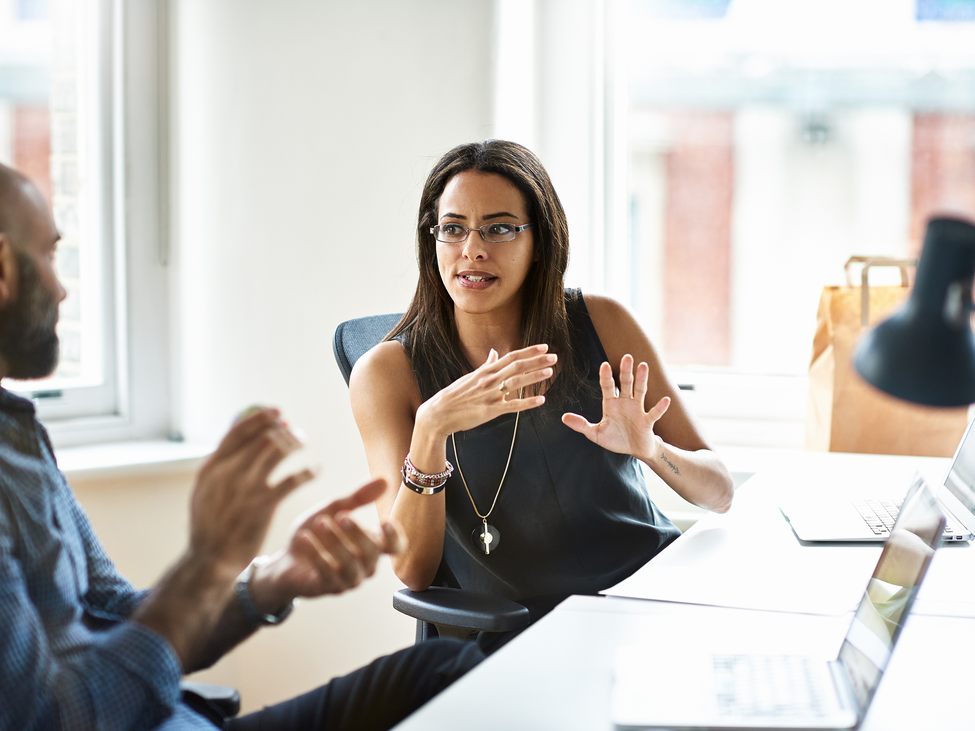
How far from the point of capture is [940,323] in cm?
57

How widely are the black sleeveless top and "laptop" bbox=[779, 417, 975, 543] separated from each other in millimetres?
233

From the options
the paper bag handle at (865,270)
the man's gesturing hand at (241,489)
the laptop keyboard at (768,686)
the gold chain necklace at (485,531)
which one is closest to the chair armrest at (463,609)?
the gold chain necklace at (485,531)

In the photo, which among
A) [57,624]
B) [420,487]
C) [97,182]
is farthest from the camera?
[420,487]

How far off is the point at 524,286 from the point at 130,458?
0.96 metres

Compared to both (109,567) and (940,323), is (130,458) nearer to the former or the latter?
(109,567)

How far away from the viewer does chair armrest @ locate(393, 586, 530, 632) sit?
3.46 ft

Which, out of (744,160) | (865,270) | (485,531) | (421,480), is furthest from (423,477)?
(865,270)

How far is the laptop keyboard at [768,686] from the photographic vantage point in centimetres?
68

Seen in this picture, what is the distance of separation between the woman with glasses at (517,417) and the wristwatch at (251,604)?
2.05 feet

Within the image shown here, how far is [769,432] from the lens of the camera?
2107mm

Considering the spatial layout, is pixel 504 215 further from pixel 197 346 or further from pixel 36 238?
pixel 36 238

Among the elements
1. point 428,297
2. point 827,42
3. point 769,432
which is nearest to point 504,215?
point 428,297

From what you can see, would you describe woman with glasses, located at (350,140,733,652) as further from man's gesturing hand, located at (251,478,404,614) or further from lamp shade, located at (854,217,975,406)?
man's gesturing hand, located at (251,478,404,614)

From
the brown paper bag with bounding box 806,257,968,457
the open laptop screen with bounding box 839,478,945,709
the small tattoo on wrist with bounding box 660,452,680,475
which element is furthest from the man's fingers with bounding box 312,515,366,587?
the brown paper bag with bounding box 806,257,968,457
